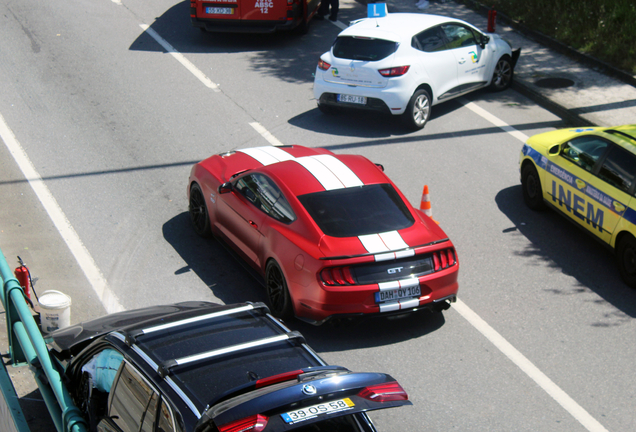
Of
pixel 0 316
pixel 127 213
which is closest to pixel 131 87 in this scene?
pixel 127 213

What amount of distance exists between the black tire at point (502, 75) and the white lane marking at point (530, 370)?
7.21 metres

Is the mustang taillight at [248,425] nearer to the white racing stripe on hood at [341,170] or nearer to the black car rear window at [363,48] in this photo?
the white racing stripe on hood at [341,170]

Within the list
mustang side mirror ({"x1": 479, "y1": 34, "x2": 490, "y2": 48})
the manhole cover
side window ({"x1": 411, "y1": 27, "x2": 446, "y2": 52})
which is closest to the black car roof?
side window ({"x1": 411, "y1": 27, "x2": 446, "y2": 52})

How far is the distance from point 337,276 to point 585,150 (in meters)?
4.20

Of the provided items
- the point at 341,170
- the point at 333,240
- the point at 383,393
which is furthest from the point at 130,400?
the point at 341,170

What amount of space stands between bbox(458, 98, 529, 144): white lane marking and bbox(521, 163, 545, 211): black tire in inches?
83.4

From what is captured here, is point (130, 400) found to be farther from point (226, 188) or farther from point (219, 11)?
point (219, 11)

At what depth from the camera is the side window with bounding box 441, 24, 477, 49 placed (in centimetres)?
1293

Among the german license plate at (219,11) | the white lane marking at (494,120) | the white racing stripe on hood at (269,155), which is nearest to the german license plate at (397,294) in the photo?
the white racing stripe on hood at (269,155)

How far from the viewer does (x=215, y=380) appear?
4.25 metres

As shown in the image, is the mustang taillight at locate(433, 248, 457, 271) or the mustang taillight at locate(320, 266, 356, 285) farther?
the mustang taillight at locate(433, 248, 457, 271)

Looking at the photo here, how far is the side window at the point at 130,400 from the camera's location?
13.9 feet

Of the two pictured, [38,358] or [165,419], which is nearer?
[165,419]

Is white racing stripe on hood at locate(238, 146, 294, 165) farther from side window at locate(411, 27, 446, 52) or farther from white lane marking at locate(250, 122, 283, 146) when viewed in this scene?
side window at locate(411, 27, 446, 52)
